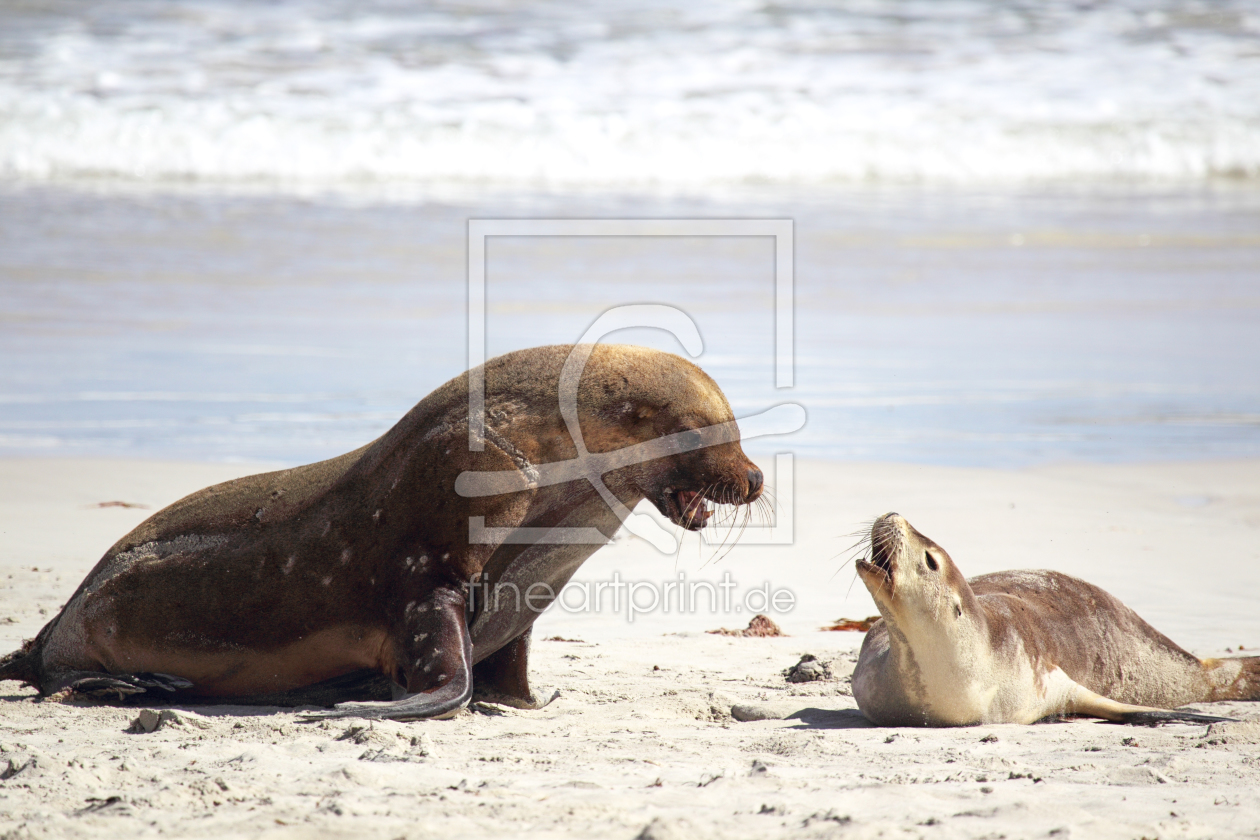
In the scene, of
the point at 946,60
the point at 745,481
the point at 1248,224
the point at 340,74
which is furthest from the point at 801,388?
the point at 946,60

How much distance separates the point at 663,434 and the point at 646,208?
16.2 metres

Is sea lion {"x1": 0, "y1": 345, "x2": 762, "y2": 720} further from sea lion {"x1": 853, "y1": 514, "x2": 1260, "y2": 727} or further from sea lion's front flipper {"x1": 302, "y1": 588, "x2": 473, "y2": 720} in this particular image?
sea lion {"x1": 853, "y1": 514, "x2": 1260, "y2": 727}

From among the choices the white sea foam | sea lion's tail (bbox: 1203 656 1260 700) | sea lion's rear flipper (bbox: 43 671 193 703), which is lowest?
sea lion's tail (bbox: 1203 656 1260 700)

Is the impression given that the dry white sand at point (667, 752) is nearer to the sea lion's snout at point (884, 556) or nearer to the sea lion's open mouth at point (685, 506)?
the sea lion's snout at point (884, 556)

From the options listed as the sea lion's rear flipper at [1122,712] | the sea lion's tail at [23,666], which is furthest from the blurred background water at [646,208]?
the sea lion's rear flipper at [1122,712]

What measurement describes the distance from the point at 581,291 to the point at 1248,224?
1210cm

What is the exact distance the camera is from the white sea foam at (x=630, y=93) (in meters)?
25.1

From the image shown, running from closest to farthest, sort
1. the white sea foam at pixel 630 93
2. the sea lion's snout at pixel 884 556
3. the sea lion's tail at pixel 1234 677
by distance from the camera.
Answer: the sea lion's snout at pixel 884 556, the sea lion's tail at pixel 1234 677, the white sea foam at pixel 630 93

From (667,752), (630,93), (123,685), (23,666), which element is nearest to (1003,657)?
(667,752)

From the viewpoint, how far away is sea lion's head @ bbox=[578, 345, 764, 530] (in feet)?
15.1

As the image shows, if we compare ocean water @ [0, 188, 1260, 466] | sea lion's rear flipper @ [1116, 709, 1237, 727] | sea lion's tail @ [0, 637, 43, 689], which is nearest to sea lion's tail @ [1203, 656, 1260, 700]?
sea lion's rear flipper @ [1116, 709, 1237, 727]

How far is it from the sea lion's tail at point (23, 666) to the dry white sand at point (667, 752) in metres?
0.08

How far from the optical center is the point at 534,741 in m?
4.28

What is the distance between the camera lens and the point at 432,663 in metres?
4.30
